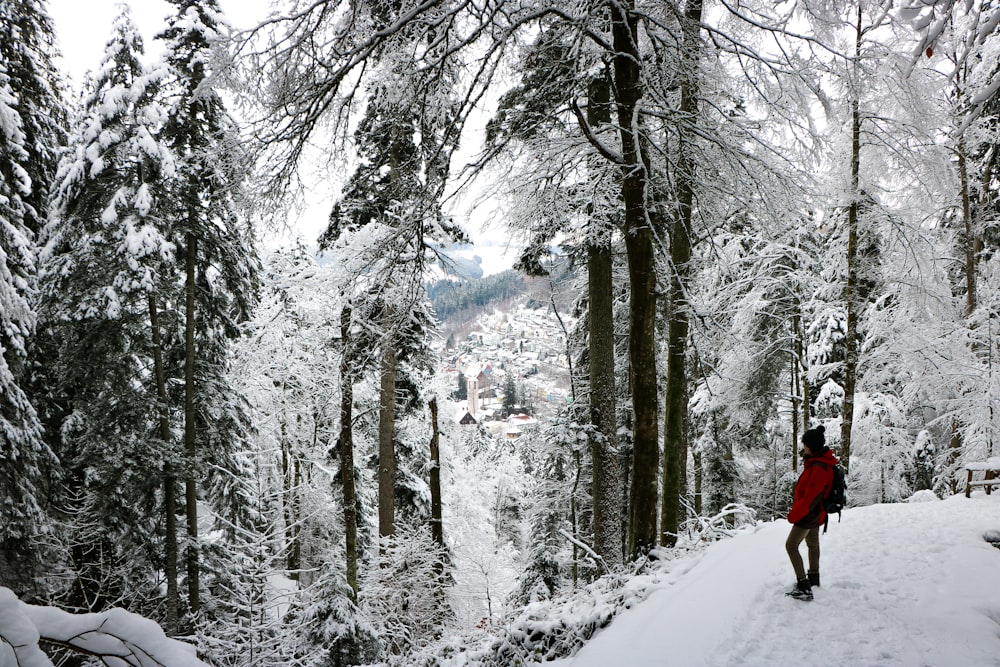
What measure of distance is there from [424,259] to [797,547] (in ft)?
16.3

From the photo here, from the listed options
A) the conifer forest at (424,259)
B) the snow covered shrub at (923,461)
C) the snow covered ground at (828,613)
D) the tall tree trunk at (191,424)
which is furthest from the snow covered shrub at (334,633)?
the snow covered shrub at (923,461)

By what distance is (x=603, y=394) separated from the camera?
8.99 m

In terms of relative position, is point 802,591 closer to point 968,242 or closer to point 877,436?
point 968,242

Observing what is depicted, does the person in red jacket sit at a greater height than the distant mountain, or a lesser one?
lesser

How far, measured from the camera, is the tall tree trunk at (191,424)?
10.3 metres

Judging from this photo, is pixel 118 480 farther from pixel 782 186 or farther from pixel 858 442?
pixel 858 442

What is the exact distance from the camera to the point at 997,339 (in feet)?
37.2

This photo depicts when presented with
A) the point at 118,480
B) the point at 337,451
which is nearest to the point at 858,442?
the point at 337,451

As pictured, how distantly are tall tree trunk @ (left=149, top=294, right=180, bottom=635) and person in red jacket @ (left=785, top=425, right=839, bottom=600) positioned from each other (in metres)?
10.4

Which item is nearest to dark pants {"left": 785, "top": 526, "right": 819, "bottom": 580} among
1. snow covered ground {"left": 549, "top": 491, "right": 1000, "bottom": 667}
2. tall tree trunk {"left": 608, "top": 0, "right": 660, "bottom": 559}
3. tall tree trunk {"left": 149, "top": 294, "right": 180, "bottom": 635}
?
snow covered ground {"left": 549, "top": 491, "right": 1000, "bottom": 667}

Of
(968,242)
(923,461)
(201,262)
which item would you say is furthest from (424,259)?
(923,461)

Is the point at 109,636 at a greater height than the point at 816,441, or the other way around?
the point at 109,636

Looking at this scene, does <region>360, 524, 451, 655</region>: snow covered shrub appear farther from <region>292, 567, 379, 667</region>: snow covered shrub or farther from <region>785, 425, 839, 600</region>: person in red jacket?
<region>785, 425, 839, 600</region>: person in red jacket

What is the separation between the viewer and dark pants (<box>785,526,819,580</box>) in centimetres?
459
